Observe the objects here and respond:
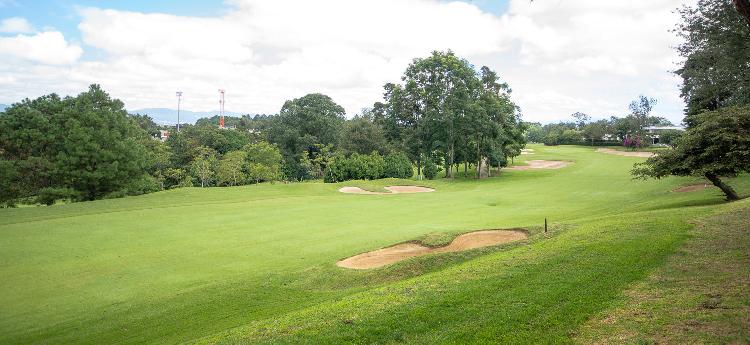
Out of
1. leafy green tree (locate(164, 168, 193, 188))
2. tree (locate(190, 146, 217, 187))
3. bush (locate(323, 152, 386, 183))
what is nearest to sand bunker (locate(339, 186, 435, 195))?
bush (locate(323, 152, 386, 183))

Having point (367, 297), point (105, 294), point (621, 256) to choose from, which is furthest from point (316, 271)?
point (621, 256)

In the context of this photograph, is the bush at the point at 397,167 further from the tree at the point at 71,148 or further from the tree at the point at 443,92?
the tree at the point at 71,148

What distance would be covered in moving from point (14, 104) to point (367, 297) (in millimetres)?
46053

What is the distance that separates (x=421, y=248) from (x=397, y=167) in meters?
41.8

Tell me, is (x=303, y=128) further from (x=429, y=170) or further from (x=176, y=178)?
(x=429, y=170)

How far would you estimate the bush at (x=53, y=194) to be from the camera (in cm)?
3872

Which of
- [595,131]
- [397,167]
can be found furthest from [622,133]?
[397,167]

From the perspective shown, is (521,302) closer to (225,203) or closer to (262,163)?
(225,203)

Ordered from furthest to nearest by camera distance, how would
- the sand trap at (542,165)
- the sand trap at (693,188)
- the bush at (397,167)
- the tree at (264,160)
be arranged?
1. the sand trap at (542,165)
2. the tree at (264,160)
3. the bush at (397,167)
4. the sand trap at (693,188)

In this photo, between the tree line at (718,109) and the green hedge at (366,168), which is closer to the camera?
the tree line at (718,109)

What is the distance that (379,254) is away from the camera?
1702 centimetres

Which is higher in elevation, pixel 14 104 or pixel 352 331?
pixel 14 104

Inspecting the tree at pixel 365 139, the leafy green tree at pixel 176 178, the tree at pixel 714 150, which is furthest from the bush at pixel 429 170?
the tree at pixel 714 150

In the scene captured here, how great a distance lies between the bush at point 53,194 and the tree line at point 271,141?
0.07 meters
